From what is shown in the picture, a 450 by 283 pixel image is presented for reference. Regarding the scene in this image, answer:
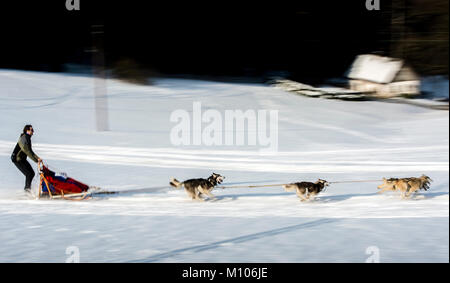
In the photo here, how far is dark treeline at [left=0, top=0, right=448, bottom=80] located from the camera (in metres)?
10.5

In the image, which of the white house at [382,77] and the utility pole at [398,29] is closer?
the utility pole at [398,29]

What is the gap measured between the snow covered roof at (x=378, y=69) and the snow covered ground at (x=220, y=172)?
669 millimetres

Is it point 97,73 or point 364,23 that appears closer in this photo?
point 364,23

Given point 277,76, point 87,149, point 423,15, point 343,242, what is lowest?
point 343,242

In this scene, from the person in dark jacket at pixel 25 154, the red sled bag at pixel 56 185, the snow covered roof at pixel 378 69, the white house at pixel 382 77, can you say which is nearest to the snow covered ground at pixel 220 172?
the red sled bag at pixel 56 185

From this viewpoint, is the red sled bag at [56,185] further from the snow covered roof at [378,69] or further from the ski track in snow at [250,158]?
the snow covered roof at [378,69]

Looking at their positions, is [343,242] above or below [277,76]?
below

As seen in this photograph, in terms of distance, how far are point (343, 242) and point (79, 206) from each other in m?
2.65

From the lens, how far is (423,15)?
363 inches

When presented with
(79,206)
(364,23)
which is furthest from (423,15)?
(79,206)

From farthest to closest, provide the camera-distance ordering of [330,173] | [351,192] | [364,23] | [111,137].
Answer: [364,23], [111,137], [330,173], [351,192]

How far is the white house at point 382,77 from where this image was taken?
33.3ft

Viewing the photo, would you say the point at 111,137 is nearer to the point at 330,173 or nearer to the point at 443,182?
the point at 330,173

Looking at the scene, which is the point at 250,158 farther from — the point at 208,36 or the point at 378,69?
the point at 208,36
